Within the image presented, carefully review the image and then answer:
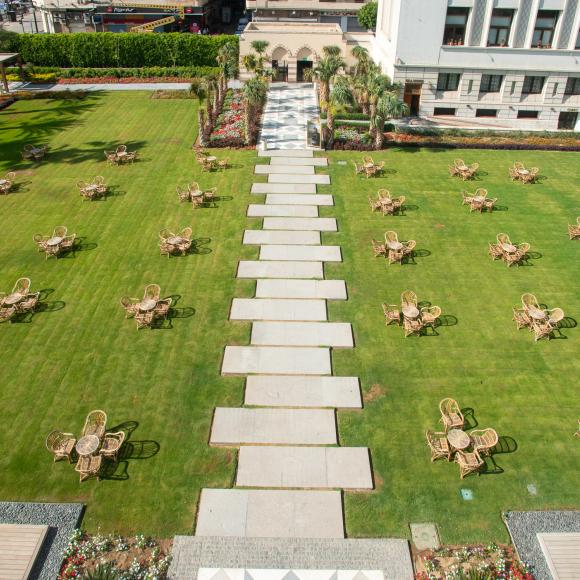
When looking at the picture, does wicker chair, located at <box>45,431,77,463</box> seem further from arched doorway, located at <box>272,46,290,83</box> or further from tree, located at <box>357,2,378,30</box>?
tree, located at <box>357,2,378,30</box>

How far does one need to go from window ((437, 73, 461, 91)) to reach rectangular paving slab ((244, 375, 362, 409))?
32.4 metres

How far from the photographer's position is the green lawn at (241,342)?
47.5ft

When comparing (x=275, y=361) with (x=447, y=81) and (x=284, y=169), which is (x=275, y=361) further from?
(x=447, y=81)

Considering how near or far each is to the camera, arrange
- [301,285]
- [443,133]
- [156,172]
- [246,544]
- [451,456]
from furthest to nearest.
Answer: [443,133], [156,172], [301,285], [451,456], [246,544]

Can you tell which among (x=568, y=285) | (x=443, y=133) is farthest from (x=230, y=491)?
(x=443, y=133)

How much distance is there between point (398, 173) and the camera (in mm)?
33344

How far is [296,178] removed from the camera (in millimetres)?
32281

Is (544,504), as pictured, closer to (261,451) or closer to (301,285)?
(261,451)

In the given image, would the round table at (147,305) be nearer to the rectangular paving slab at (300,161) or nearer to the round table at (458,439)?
the round table at (458,439)

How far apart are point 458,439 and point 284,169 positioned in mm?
22290

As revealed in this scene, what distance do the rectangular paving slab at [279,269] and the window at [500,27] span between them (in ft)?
91.4

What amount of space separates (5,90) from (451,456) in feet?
163

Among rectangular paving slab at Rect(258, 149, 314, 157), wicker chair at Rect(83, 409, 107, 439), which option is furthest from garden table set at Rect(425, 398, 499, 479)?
rectangular paving slab at Rect(258, 149, 314, 157)

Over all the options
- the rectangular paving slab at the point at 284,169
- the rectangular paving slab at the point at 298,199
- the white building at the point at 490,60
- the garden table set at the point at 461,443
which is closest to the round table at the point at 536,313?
the garden table set at the point at 461,443
